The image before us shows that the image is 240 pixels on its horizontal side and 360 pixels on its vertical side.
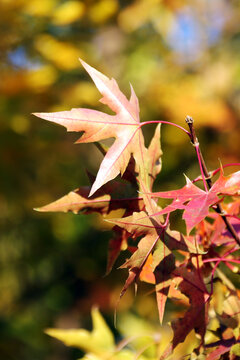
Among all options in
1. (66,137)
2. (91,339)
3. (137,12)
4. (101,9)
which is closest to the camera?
(91,339)

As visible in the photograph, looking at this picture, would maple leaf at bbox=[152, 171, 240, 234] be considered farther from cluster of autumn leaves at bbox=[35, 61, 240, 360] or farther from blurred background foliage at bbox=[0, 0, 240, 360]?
blurred background foliage at bbox=[0, 0, 240, 360]

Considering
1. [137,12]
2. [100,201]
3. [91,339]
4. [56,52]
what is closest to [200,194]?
[100,201]

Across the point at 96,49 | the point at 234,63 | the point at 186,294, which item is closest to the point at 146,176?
the point at 186,294

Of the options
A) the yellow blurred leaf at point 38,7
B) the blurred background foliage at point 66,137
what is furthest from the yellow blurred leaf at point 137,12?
the yellow blurred leaf at point 38,7

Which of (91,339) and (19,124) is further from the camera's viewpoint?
(19,124)

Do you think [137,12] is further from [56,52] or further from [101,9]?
[56,52]

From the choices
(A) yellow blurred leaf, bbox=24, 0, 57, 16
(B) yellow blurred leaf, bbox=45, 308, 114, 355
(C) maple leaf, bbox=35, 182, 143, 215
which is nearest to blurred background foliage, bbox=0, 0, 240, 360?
(A) yellow blurred leaf, bbox=24, 0, 57, 16
